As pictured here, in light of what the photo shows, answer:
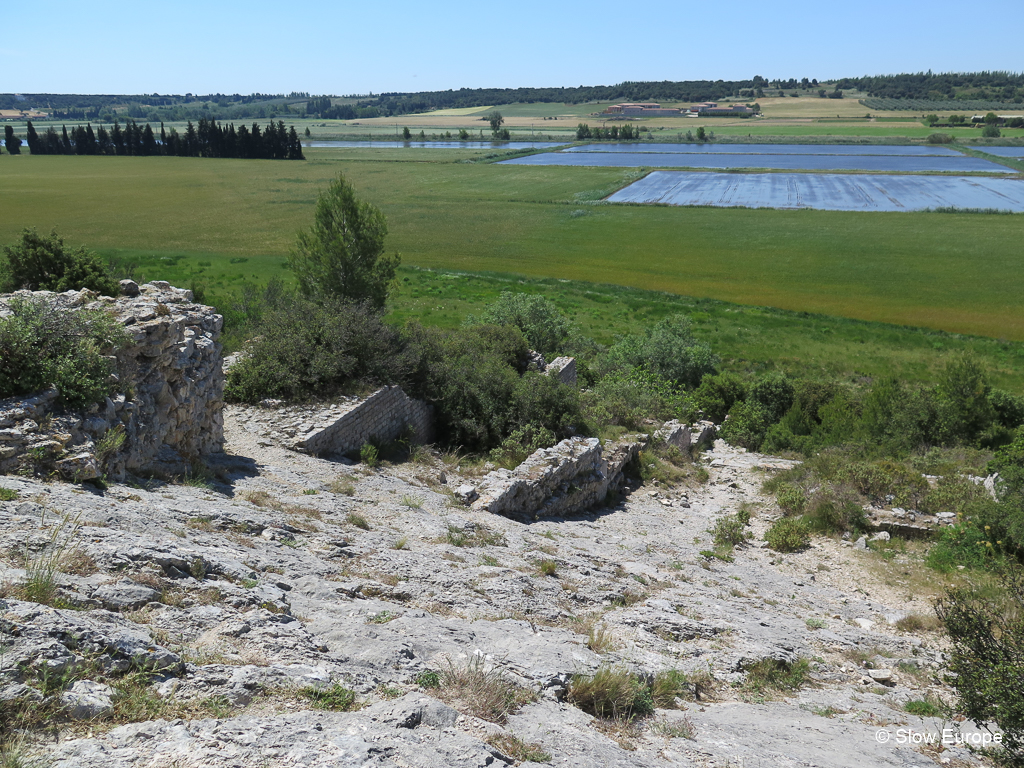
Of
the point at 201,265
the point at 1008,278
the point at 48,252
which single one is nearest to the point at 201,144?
the point at 201,265

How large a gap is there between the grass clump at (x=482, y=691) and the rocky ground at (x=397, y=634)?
37mm

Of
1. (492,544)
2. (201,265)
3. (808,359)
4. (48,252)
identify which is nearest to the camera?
(492,544)

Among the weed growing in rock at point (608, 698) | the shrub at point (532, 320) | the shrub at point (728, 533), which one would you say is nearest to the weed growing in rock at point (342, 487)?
the weed growing in rock at point (608, 698)

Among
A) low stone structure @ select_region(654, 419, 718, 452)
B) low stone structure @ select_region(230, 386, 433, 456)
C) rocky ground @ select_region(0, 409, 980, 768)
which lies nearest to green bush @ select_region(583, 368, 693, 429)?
low stone structure @ select_region(654, 419, 718, 452)

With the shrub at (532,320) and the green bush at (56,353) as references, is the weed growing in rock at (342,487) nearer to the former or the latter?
the green bush at (56,353)

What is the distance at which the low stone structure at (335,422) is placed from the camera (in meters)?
15.2

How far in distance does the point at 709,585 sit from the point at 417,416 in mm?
9510

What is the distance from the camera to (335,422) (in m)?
15.5

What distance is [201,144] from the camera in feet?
434

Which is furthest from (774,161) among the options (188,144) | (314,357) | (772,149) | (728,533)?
(314,357)

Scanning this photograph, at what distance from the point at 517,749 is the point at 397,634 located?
2.04m

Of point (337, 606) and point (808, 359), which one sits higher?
point (337, 606)

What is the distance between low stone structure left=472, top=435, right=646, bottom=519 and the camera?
1474 cm

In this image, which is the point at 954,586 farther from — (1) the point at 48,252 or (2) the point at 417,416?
(1) the point at 48,252
